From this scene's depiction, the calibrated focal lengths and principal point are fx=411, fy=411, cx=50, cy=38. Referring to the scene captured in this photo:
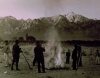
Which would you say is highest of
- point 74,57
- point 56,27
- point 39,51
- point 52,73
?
point 56,27

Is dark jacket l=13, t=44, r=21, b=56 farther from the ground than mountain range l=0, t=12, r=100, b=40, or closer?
closer

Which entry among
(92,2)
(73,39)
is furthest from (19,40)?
(92,2)

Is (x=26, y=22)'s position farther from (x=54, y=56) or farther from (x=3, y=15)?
(x=54, y=56)

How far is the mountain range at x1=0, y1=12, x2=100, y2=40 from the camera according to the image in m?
8.19

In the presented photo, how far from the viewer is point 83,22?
849 cm

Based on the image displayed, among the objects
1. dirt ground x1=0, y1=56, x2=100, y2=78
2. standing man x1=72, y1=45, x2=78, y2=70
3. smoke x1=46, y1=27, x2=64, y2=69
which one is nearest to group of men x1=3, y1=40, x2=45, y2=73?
dirt ground x1=0, y1=56, x2=100, y2=78

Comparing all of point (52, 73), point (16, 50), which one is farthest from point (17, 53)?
point (52, 73)

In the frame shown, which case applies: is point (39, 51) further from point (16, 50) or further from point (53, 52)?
point (53, 52)

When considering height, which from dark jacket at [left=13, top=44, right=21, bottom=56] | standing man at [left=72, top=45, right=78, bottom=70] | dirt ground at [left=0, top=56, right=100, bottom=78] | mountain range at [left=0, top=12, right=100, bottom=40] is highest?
mountain range at [left=0, top=12, right=100, bottom=40]

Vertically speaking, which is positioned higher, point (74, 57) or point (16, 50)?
point (16, 50)

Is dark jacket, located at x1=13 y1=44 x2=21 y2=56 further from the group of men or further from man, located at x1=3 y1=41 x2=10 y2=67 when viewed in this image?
man, located at x1=3 y1=41 x2=10 y2=67

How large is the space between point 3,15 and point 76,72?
6.18 feet

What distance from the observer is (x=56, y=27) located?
852 cm

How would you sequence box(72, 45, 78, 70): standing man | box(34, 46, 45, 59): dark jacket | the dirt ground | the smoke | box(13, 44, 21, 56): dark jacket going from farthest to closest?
the smoke
box(72, 45, 78, 70): standing man
box(13, 44, 21, 56): dark jacket
box(34, 46, 45, 59): dark jacket
the dirt ground
